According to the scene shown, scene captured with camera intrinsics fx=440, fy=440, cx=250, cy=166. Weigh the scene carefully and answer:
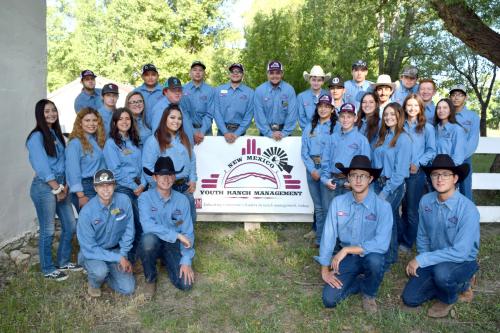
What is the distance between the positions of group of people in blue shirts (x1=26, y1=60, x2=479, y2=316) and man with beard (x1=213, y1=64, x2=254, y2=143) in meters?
0.51

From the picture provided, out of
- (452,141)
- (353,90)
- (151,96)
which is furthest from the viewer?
(353,90)

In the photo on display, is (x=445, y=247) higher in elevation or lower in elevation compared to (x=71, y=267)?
higher

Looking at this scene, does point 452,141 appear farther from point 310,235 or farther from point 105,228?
point 105,228

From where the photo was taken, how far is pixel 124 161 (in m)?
5.16

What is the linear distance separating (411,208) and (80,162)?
4066 millimetres

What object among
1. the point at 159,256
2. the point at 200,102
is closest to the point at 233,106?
the point at 200,102

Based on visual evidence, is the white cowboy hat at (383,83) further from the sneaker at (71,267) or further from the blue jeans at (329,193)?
the sneaker at (71,267)

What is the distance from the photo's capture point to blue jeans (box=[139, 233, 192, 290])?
4.62m

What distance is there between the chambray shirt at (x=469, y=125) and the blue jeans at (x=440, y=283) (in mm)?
2158

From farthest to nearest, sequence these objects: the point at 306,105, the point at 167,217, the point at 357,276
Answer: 1. the point at 306,105
2. the point at 167,217
3. the point at 357,276

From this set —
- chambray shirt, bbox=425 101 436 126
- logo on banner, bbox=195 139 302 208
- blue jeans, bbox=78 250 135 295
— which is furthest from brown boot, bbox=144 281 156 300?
chambray shirt, bbox=425 101 436 126

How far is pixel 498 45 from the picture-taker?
22.8 ft

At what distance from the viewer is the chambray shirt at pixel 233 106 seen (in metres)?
6.77

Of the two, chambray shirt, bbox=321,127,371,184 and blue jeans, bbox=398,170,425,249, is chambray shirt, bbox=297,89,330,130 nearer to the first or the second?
chambray shirt, bbox=321,127,371,184
